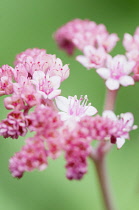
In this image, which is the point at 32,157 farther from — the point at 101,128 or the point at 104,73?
the point at 104,73

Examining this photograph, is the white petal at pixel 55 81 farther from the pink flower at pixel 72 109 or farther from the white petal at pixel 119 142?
the white petal at pixel 119 142

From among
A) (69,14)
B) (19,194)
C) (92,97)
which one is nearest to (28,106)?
(19,194)

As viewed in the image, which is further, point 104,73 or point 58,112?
point 104,73

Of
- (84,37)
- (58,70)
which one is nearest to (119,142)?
(58,70)

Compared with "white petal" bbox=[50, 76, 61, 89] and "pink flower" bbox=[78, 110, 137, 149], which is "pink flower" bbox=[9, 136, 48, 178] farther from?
"white petal" bbox=[50, 76, 61, 89]

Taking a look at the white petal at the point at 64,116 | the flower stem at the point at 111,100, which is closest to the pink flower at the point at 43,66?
the white petal at the point at 64,116
